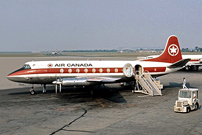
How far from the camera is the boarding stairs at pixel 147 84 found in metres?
31.6

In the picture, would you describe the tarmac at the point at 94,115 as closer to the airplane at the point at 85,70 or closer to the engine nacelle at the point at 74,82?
the engine nacelle at the point at 74,82

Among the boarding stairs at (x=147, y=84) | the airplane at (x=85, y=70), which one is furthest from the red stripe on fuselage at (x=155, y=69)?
the boarding stairs at (x=147, y=84)

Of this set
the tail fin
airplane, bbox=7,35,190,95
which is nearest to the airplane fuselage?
airplane, bbox=7,35,190,95

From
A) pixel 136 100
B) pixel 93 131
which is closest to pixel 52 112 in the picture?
pixel 93 131

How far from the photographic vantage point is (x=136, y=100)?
28344 millimetres

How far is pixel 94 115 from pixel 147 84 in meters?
13.8

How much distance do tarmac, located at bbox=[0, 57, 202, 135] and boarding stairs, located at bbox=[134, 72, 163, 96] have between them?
0.97 metres

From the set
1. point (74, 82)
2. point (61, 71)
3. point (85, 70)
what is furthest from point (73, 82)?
point (85, 70)

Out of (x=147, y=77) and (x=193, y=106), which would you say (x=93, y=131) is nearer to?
(x=193, y=106)

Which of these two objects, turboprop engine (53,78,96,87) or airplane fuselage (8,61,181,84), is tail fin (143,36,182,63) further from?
turboprop engine (53,78,96,87)

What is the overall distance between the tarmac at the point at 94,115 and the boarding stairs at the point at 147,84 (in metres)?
0.97

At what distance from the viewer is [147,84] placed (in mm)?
33438

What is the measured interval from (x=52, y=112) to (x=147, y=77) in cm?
1567

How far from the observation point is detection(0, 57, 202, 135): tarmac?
1744 cm
